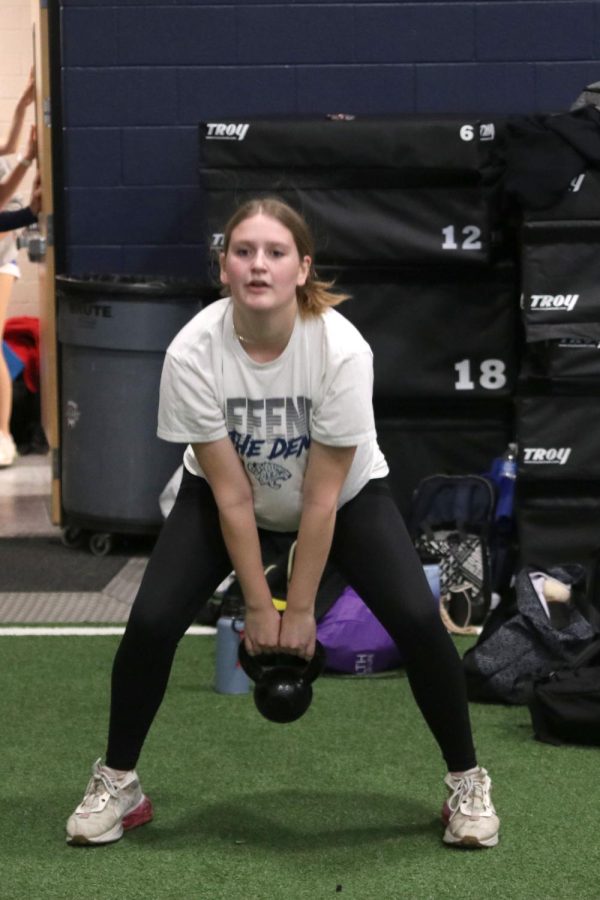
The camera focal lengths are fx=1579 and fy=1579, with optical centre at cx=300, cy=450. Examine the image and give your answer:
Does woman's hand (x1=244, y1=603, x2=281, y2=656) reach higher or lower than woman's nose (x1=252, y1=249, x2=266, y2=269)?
lower

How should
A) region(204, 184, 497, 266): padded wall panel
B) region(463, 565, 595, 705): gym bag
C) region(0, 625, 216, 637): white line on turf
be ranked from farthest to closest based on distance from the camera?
region(204, 184, 497, 266): padded wall panel
region(0, 625, 216, 637): white line on turf
region(463, 565, 595, 705): gym bag

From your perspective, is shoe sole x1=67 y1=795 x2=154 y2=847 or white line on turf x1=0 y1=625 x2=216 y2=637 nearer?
shoe sole x1=67 y1=795 x2=154 y2=847

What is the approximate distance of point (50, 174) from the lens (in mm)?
6664

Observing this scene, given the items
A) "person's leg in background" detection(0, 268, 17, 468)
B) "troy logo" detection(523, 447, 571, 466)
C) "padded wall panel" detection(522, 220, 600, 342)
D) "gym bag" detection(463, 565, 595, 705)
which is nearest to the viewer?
"gym bag" detection(463, 565, 595, 705)

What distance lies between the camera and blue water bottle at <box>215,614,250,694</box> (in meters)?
4.62

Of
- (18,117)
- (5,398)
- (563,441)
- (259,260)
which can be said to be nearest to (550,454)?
(563,441)

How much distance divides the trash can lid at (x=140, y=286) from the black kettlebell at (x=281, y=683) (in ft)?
9.80

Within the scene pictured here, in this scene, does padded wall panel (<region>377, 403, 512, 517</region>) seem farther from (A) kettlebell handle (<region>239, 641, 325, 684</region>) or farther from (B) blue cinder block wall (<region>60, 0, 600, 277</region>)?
(A) kettlebell handle (<region>239, 641, 325, 684</region>)

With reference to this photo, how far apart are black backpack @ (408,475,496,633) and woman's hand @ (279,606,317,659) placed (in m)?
2.07

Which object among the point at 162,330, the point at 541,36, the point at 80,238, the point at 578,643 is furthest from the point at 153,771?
the point at 541,36

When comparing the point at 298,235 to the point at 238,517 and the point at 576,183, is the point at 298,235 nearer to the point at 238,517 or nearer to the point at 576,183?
the point at 238,517

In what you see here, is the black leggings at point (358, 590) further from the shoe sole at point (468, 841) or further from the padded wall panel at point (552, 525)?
the padded wall panel at point (552, 525)

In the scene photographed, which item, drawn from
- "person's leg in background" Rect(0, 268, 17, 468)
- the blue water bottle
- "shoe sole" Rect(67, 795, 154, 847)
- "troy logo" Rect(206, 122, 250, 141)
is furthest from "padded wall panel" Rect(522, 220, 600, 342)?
"person's leg in background" Rect(0, 268, 17, 468)

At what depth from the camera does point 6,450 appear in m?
8.84
